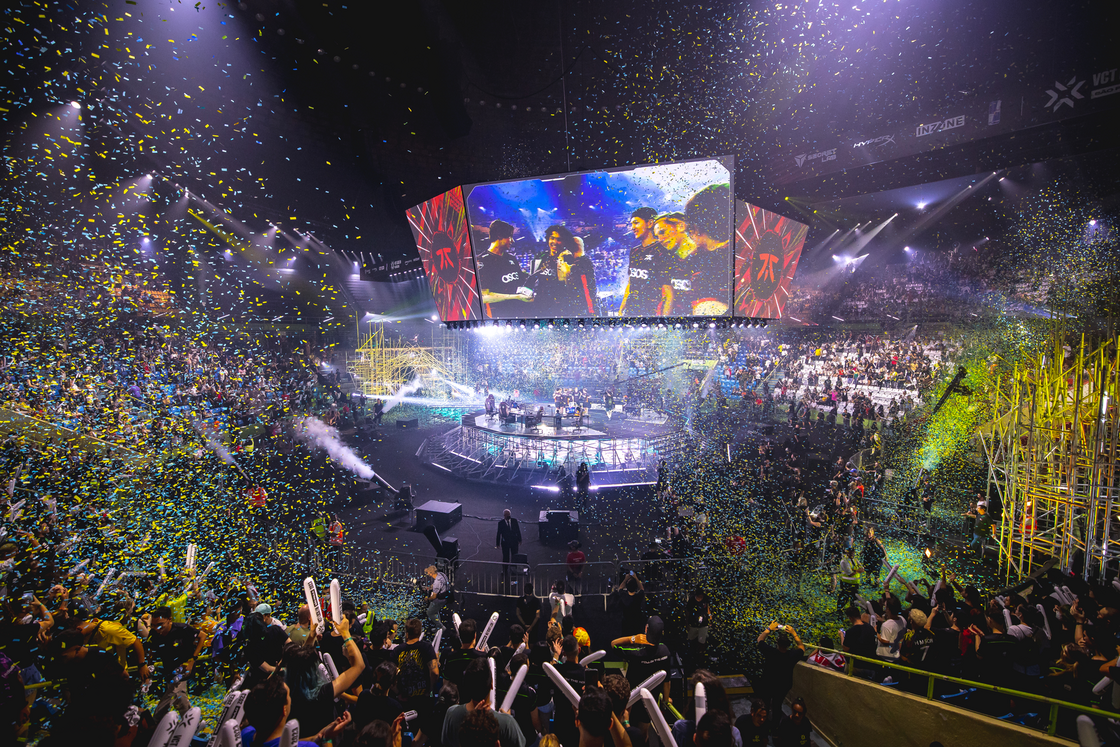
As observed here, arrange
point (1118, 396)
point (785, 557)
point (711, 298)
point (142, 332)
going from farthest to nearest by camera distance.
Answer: point (142, 332), point (711, 298), point (785, 557), point (1118, 396)

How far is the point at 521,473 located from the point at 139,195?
15.5m

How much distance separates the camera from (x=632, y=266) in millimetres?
9672

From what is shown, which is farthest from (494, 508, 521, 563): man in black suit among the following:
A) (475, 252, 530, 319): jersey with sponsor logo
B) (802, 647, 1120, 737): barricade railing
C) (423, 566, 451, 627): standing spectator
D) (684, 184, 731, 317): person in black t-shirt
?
(684, 184, 731, 317): person in black t-shirt

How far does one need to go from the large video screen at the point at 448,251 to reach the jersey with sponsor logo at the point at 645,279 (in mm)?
4154

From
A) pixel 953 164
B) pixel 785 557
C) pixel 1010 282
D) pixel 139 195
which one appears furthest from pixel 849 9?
pixel 139 195

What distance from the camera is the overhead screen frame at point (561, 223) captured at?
8.90 m

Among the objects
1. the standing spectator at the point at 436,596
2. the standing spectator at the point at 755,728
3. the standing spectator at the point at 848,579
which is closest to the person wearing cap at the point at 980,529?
the standing spectator at the point at 848,579

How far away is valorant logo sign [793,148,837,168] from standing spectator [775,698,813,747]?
11.0m

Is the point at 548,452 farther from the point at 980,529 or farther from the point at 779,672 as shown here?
the point at 980,529

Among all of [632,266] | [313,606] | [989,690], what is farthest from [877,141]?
[313,606]

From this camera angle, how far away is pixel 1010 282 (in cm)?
1423

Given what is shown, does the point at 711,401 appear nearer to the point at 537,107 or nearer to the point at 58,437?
the point at 537,107

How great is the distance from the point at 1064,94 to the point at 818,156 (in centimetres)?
421

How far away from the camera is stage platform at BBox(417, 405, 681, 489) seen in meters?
11.9
